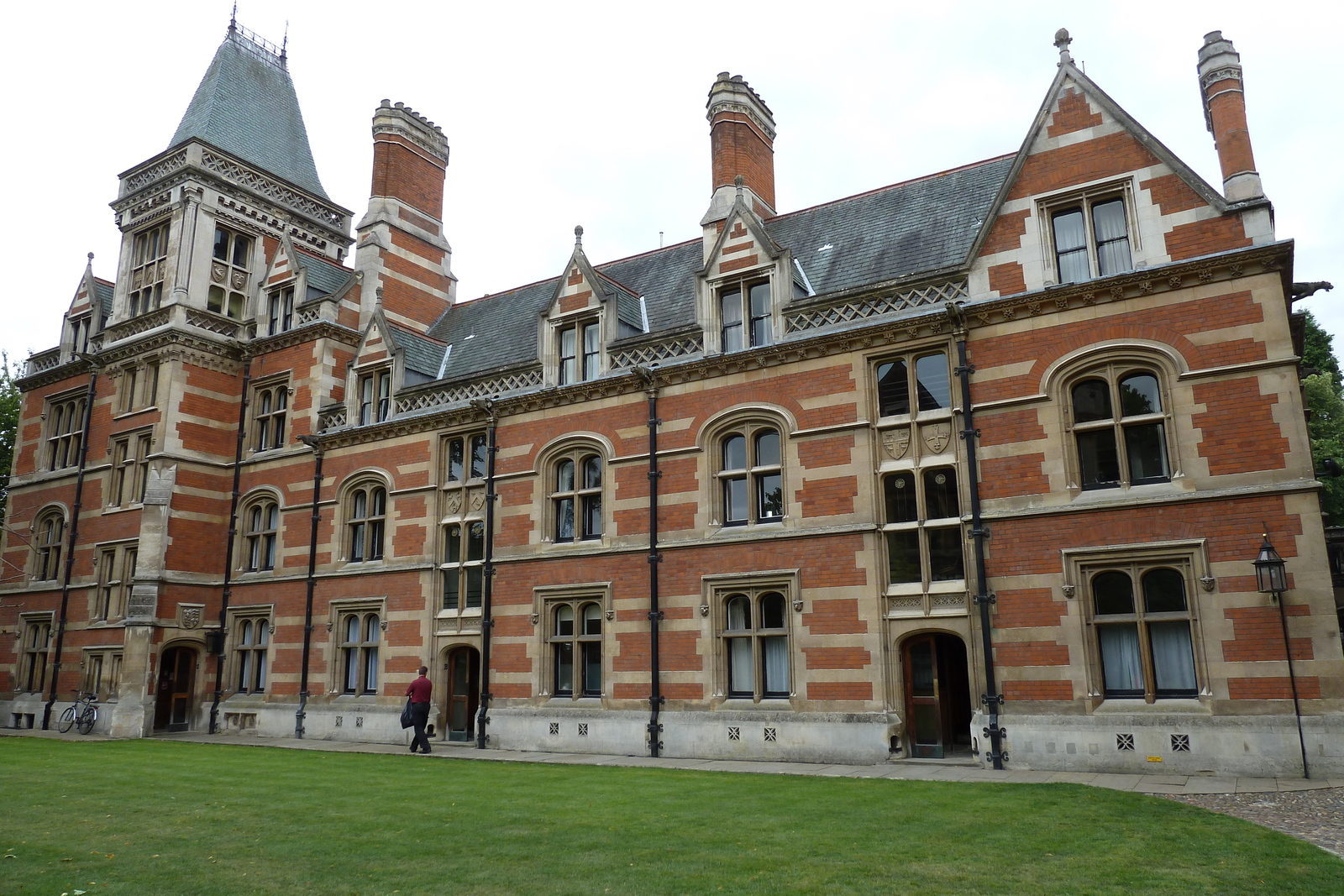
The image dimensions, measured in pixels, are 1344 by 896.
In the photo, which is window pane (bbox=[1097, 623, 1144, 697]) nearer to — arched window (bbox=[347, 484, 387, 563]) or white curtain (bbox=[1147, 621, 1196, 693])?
white curtain (bbox=[1147, 621, 1196, 693])

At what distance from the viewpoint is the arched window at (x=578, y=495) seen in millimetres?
22188

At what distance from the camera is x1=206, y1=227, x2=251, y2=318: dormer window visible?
30625 millimetres

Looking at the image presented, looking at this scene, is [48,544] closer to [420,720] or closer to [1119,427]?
[420,720]

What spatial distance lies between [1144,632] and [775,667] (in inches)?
270

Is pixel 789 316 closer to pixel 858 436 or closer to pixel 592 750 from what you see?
pixel 858 436

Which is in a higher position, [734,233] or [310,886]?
[734,233]

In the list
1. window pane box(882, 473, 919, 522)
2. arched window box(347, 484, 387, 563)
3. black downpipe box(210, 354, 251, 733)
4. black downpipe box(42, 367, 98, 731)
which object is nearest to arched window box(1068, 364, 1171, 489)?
window pane box(882, 473, 919, 522)

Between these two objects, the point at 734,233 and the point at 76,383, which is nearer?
the point at 734,233

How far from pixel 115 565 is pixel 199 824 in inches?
831

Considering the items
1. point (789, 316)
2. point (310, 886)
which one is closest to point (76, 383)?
point (789, 316)

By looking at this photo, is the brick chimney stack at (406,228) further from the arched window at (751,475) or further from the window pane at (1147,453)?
the window pane at (1147,453)

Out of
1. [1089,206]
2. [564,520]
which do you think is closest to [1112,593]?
[1089,206]

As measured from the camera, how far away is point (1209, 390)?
51.4ft

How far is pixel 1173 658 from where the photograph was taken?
15461 mm
